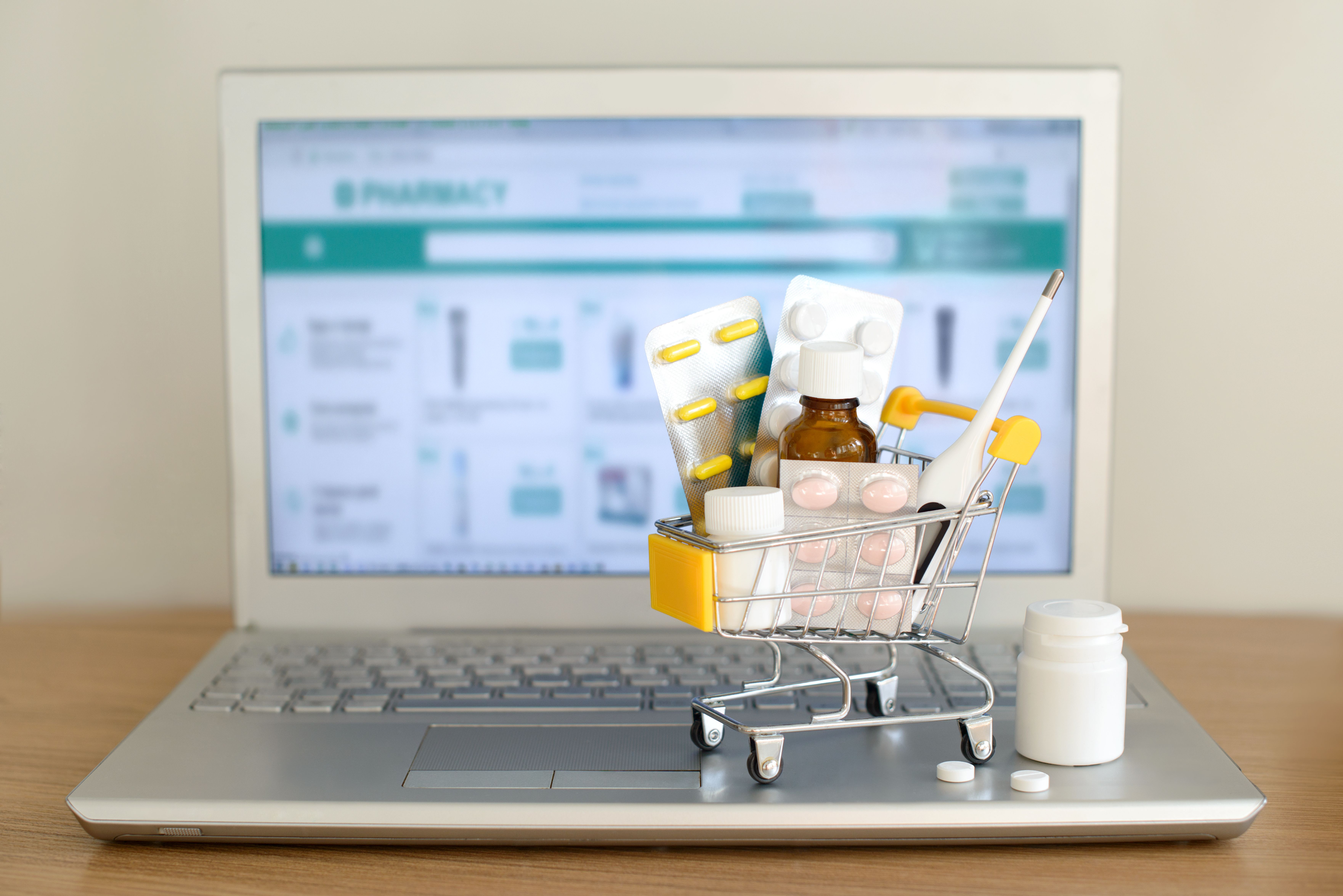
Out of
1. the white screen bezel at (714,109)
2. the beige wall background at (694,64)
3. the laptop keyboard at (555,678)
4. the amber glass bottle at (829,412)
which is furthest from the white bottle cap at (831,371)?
the beige wall background at (694,64)

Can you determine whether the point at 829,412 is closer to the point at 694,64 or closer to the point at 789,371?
the point at 789,371

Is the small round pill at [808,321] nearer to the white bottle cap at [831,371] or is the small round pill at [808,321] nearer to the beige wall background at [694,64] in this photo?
the white bottle cap at [831,371]

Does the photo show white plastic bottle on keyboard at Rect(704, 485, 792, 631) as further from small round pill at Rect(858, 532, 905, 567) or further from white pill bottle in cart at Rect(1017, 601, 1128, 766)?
white pill bottle in cart at Rect(1017, 601, 1128, 766)

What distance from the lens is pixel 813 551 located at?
536 millimetres

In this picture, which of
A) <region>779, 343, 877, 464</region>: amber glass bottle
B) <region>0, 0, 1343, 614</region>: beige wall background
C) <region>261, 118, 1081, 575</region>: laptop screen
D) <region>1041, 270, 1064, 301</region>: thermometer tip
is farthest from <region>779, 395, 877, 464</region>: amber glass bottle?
<region>0, 0, 1343, 614</region>: beige wall background

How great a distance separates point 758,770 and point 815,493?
0.14m

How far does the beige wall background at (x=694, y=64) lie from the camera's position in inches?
36.9

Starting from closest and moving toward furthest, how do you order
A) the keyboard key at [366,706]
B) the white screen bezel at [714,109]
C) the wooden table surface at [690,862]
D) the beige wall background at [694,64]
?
the wooden table surface at [690,862]
the keyboard key at [366,706]
the white screen bezel at [714,109]
the beige wall background at [694,64]

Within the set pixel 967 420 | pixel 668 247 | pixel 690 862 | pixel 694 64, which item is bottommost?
pixel 690 862

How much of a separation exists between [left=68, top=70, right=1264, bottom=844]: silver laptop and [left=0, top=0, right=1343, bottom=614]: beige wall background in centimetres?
19

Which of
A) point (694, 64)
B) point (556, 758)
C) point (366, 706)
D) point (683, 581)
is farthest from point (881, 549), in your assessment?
point (694, 64)

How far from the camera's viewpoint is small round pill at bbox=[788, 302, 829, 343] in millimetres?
569

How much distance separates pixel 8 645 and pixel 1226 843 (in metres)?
0.91

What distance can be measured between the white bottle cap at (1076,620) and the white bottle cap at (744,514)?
16 cm
